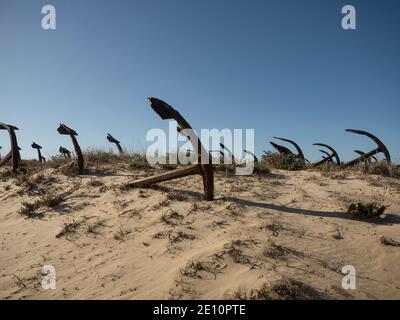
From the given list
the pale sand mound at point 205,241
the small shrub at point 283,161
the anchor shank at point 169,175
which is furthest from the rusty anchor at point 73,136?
the small shrub at point 283,161

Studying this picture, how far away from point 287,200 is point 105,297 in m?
3.23

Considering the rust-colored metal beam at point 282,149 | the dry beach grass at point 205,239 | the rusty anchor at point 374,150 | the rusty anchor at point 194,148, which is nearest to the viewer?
the dry beach grass at point 205,239

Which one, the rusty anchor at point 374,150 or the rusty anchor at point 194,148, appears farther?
the rusty anchor at point 374,150

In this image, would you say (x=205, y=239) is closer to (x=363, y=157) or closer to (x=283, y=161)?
(x=283, y=161)

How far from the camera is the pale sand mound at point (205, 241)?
10.5 feet

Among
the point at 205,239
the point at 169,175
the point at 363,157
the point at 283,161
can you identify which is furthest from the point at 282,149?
the point at 205,239

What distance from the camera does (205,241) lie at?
4.02 meters

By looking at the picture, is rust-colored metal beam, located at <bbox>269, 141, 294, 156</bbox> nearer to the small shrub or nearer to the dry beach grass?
the small shrub

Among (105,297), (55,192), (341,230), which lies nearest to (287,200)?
(341,230)

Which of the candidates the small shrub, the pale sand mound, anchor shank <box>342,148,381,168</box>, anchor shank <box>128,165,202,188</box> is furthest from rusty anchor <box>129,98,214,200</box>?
anchor shank <box>342,148,381,168</box>

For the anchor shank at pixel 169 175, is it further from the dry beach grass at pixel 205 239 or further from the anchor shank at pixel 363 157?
the anchor shank at pixel 363 157

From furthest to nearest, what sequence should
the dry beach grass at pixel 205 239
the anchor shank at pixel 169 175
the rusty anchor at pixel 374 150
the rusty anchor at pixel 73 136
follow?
the rusty anchor at pixel 73 136 → the rusty anchor at pixel 374 150 → the anchor shank at pixel 169 175 → the dry beach grass at pixel 205 239

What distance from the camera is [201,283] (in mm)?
3193

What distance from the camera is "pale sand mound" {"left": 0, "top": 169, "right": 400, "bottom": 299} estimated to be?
10.5 ft
